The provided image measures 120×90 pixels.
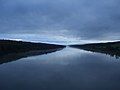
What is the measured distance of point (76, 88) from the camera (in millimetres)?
20703

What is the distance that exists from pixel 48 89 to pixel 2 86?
3.89 metres

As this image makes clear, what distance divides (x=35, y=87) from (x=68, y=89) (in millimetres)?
2566

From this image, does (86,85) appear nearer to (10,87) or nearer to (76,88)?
(76,88)

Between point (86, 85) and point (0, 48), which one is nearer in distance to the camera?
point (86, 85)

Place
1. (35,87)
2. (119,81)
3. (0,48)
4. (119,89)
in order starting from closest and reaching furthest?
(119,89)
(35,87)
(119,81)
(0,48)

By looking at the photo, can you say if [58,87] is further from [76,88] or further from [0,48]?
[0,48]

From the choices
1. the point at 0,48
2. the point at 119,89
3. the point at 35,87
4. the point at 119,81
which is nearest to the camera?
the point at 119,89

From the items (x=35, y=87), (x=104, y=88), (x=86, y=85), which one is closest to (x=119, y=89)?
(x=104, y=88)

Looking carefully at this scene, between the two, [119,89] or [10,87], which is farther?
[10,87]

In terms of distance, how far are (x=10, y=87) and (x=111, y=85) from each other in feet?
24.2

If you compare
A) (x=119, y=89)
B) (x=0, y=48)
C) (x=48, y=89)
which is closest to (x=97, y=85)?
(x=119, y=89)

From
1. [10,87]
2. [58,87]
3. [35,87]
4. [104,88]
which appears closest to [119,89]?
[104,88]

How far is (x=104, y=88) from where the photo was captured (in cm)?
2036

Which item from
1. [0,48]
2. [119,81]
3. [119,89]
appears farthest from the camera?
[0,48]
